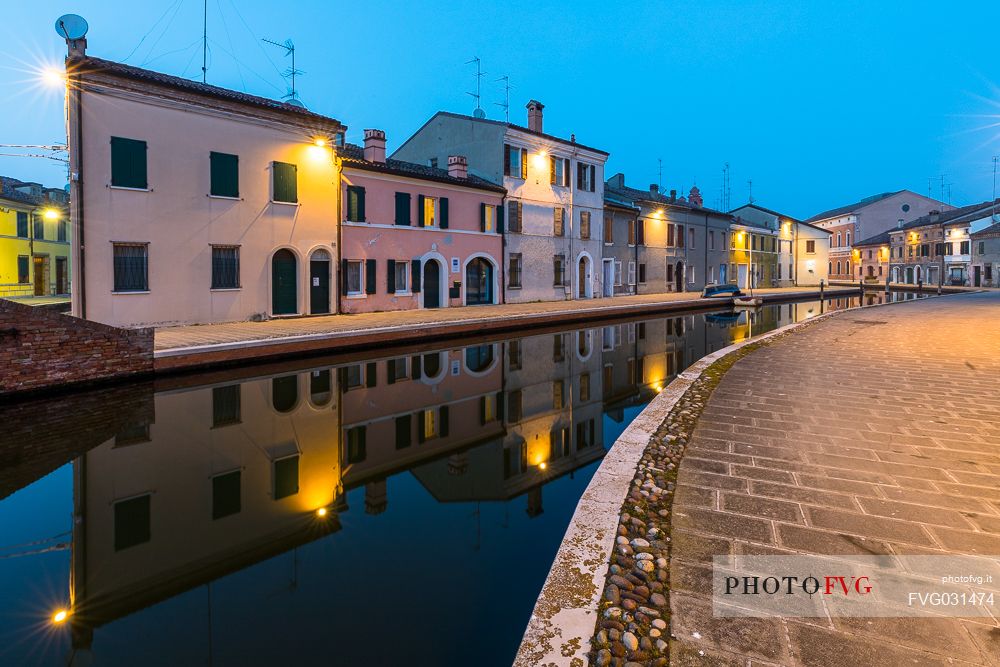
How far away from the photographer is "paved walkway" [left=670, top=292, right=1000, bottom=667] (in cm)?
266

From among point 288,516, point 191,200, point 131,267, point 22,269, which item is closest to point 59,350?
point 288,516

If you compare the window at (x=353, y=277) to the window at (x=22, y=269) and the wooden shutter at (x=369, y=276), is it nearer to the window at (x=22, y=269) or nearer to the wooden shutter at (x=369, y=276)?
the wooden shutter at (x=369, y=276)

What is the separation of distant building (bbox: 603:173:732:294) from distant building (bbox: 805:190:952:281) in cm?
4510

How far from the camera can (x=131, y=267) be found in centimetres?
1638

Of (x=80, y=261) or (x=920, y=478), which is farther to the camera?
(x=80, y=261)

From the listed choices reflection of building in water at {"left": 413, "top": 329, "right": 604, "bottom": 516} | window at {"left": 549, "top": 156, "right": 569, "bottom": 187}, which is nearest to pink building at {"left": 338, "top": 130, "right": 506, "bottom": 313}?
window at {"left": 549, "top": 156, "right": 569, "bottom": 187}

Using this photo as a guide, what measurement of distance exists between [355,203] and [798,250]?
5691 cm

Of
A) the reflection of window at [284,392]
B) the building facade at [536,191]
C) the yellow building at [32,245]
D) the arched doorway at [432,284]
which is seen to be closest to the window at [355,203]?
the arched doorway at [432,284]

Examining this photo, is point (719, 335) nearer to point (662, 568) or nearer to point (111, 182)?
point (662, 568)

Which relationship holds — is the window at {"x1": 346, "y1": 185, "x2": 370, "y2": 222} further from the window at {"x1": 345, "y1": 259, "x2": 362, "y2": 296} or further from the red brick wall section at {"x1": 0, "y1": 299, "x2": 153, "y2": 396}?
the red brick wall section at {"x1": 0, "y1": 299, "x2": 153, "y2": 396}

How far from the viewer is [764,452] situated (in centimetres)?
538

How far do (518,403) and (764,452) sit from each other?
194 inches

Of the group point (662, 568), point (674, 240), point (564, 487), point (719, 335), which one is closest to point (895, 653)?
point (662, 568)

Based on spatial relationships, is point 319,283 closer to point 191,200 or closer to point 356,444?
point 191,200
